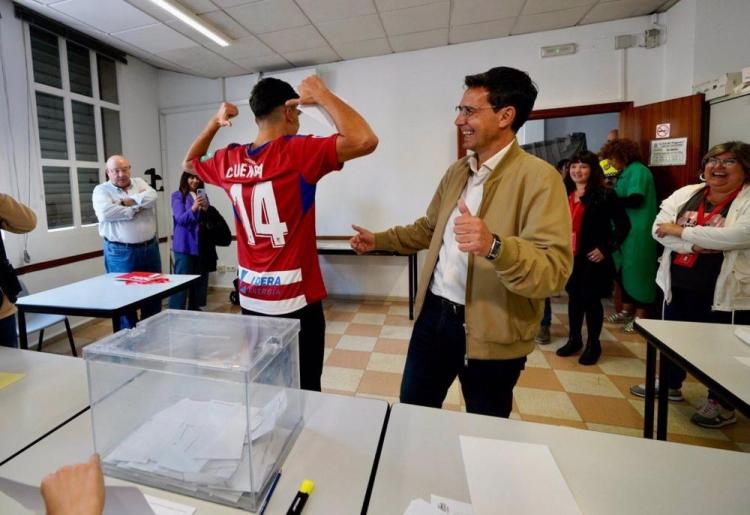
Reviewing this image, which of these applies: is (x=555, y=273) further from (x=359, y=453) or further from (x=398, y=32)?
(x=398, y=32)

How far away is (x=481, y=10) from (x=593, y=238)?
2.16 metres

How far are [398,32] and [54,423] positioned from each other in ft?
12.6

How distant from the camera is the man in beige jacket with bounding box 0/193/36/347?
1.51 m

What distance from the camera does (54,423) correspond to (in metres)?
0.94

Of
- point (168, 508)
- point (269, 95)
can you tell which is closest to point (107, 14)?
point (269, 95)

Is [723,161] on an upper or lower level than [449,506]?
upper

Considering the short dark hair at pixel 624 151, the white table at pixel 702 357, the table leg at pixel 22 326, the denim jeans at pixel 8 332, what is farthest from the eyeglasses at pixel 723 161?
the table leg at pixel 22 326

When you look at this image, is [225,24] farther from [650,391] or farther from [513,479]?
[650,391]

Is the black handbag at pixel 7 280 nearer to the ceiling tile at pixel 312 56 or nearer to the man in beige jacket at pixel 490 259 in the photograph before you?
the man in beige jacket at pixel 490 259

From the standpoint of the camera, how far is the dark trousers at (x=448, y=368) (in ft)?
4.11

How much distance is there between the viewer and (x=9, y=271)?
65.6 inches

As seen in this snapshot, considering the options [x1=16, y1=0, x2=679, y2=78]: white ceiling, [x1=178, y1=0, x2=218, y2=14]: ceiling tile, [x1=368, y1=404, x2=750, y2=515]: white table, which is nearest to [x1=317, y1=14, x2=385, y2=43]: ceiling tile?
[x1=16, y1=0, x2=679, y2=78]: white ceiling

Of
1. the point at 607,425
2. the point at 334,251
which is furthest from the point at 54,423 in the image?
the point at 334,251

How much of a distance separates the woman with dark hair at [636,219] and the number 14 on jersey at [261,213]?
10.0 ft
